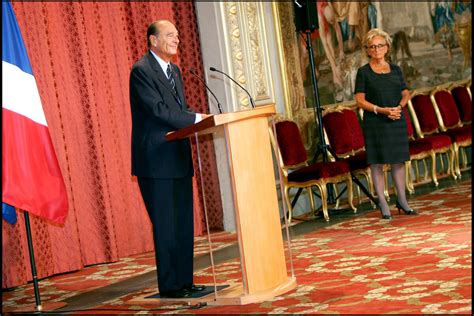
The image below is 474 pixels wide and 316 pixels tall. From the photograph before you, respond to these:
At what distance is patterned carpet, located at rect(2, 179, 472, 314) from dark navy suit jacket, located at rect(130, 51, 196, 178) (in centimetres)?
84

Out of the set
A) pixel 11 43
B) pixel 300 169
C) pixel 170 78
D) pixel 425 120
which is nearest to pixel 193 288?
pixel 170 78

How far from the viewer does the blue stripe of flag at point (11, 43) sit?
5539 millimetres

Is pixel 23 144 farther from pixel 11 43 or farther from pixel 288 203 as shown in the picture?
pixel 288 203

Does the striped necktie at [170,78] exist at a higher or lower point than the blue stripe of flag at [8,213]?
higher

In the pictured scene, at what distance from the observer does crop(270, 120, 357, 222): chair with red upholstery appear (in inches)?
350

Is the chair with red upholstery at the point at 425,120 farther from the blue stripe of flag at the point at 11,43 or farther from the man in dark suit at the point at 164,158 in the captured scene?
the blue stripe of flag at the point at 11,43

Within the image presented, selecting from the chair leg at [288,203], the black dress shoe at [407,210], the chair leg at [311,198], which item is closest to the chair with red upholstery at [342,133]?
the chair leg at [311,198]

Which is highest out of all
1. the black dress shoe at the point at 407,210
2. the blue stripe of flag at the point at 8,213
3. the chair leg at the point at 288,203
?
the blue stripe of flag at the point at 8,213

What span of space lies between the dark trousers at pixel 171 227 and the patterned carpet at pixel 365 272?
25 centimetres

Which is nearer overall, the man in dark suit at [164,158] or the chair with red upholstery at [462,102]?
the man in dark suit at [164,158]

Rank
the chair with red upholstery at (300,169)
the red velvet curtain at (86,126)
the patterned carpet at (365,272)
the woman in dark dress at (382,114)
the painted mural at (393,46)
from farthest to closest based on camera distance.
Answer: the painted mural at (393,46) < the chair with red upholstery at (300,169) < the woman in dark dress at (382,114) < the red velvet curtain at (86,126) < the patterned carpet at (365,272)

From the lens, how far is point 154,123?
512cm

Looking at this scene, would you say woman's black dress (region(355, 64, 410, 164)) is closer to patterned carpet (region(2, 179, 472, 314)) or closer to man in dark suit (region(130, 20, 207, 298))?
patterned carpet (region(2, 179, 472, 314))

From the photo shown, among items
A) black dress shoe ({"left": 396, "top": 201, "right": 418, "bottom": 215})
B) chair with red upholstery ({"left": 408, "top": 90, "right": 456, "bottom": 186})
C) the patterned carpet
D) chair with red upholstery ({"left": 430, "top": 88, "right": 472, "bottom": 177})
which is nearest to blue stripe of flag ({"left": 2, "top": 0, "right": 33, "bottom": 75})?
the patterned carpet
